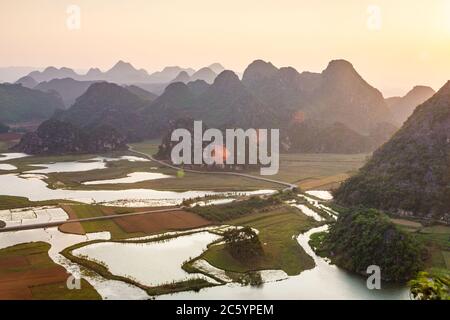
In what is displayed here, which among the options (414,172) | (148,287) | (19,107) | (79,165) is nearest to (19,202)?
(148,287)

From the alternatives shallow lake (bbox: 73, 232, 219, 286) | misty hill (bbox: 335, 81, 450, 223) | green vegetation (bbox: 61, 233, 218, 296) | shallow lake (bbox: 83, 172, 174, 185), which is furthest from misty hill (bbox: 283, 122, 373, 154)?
green vegetation (bbox: 61, 233, 218, 296)

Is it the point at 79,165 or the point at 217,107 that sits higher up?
the point at 217,107

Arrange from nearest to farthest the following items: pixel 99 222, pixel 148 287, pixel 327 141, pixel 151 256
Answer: pixel 148 287 → pixel 151 256 → pixel 99 222 → pixel 327 141

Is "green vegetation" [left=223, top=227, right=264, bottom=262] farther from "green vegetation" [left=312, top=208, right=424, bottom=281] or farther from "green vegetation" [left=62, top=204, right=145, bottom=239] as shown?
"green vegetation" [left=62, top=204, right=145, bottom=239]

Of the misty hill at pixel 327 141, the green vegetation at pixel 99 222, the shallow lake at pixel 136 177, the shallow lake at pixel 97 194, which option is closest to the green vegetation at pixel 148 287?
the green vegetation at pixel 99 222

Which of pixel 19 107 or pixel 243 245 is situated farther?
pixel 19 107

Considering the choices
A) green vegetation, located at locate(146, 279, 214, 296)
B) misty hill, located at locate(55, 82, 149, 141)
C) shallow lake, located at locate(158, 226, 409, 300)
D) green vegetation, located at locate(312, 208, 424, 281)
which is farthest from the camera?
misty hill, located at locate(55, 82, 149, 141)

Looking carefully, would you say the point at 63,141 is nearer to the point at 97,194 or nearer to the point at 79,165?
the point at 79,165
